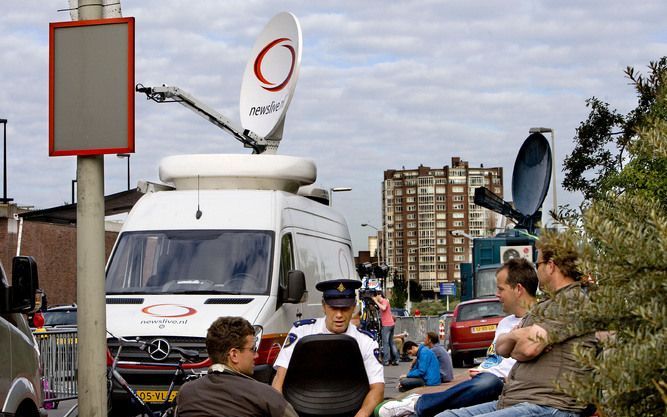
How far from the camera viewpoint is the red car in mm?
28500

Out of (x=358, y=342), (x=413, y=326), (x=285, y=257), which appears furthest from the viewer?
(x=413, y=326)

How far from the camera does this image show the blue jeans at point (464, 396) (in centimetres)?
763

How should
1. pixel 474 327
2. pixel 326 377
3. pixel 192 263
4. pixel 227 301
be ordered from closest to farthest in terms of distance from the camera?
pixel 326 377 < pixel 227 301 < pixel 192 263 < pixel 474 327

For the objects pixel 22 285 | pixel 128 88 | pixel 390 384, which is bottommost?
pixel 390 384

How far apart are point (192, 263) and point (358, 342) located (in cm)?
551

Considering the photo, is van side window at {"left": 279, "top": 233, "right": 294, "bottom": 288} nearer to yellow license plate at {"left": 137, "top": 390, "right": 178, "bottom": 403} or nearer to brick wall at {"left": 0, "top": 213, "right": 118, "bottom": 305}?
yellow license plate at {"left": 137, "top": 390, "right": 178, "bottom": 403}

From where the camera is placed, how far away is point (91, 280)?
6867 millimetres

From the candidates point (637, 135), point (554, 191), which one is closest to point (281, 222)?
point (637, 135)

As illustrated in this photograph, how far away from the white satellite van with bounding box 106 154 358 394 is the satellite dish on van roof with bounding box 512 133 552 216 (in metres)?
21.0

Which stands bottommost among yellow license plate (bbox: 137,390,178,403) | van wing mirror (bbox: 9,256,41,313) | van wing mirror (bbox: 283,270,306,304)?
yellow license plate (bbox: 137,390,178,403)

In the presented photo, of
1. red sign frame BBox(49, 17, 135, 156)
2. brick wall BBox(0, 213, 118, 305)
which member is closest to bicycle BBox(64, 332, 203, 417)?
red sign frame BBox(49, 17, 135, 156)

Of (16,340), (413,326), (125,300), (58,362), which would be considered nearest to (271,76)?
(125,300)

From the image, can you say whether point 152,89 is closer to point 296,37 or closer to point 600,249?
point 296,37

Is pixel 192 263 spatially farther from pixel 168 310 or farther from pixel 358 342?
pixel 358 342
